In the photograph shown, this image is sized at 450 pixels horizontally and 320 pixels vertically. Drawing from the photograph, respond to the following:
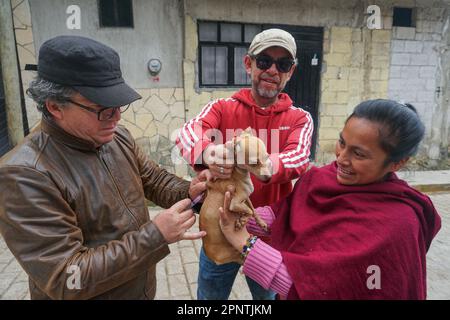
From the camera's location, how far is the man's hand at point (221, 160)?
1507 millimetres

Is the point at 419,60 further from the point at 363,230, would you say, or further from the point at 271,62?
the point at 363,230

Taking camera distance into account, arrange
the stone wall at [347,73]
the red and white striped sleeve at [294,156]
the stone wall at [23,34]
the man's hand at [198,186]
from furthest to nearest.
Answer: the stone wall at [347,73], the stone wall at [23,34], the man's hand at [198,186], the red and white striped sleeve at [294,156]

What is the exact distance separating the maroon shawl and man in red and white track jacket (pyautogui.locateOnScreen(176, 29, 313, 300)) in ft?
1.20

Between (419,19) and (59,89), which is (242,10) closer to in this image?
(419,19)

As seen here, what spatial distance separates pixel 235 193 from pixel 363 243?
2.02 ft

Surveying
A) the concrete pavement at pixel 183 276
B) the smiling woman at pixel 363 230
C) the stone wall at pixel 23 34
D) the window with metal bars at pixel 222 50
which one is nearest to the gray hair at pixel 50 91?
the smiling woman at pixel 363 230

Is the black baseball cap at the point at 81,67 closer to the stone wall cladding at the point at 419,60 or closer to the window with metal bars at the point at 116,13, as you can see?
the window with metal bars at the point at 116,13

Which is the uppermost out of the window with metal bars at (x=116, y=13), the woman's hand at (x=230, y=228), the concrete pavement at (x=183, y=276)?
the window with metal bars at (x=116, y=13)

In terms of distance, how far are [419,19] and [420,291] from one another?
8.36 meters

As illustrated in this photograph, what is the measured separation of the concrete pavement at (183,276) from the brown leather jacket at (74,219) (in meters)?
1.78

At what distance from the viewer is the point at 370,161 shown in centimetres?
145

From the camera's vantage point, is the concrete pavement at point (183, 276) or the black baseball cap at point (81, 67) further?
the concrete pavement at point (183, 276)

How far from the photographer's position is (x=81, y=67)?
4.50 feet

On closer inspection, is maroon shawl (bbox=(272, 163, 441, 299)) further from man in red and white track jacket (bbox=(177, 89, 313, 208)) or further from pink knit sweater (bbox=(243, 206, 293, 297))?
man in red and white track jacket (bbox=(177, 89, 313, 208))
